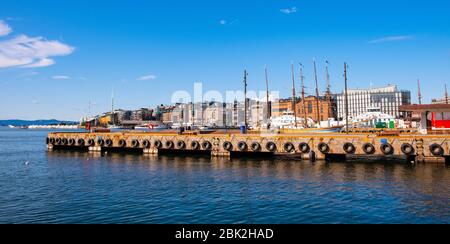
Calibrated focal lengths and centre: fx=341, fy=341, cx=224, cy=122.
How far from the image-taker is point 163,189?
28.3m

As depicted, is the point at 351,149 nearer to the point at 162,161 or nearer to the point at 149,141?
the point at 162,161

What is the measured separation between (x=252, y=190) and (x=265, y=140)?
70.0ft

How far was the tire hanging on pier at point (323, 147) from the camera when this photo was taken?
44312mm

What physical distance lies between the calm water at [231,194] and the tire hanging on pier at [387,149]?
1.54 meters

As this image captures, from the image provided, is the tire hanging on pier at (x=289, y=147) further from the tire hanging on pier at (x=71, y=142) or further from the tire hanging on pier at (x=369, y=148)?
the tire hanging on pier at (x=71, y=142)

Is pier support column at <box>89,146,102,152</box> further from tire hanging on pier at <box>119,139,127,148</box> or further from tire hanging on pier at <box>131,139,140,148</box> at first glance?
tire hanging on pier at <box>131,139,140,148</box>

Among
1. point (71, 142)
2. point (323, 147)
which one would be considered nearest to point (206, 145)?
point (323, 147)

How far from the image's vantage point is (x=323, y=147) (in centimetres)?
4450

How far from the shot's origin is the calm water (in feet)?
66.1

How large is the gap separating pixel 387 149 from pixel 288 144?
1232 cm

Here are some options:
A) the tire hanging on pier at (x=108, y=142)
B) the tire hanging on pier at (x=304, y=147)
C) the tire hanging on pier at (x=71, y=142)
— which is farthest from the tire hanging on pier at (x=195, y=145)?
the tire hanging on pier at (x=71, y=142)

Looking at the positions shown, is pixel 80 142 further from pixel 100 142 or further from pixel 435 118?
pixel 435 118
